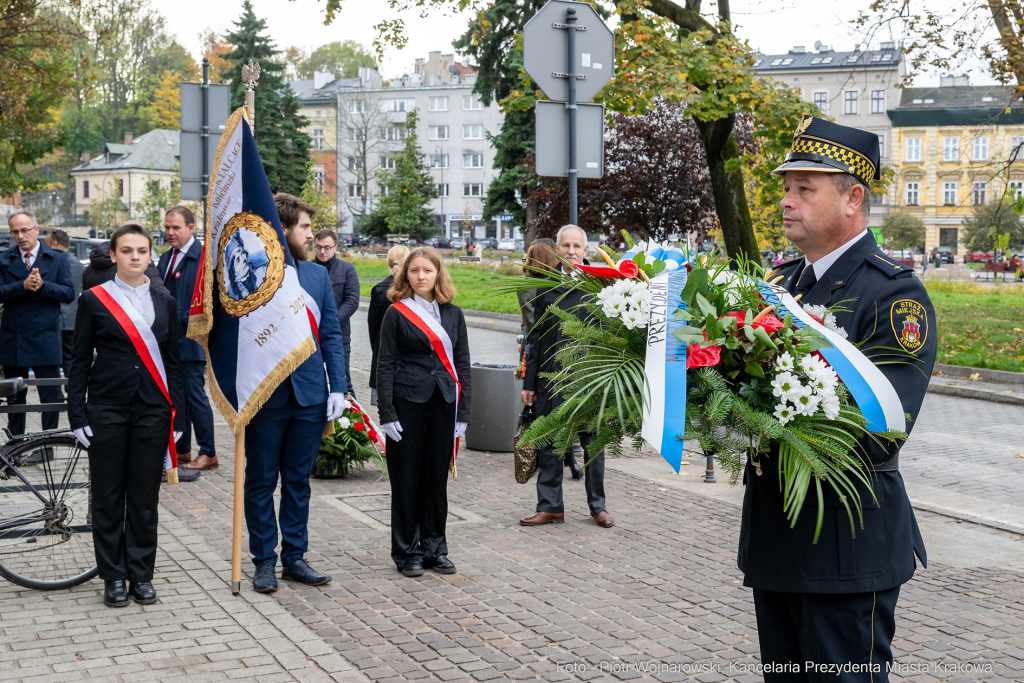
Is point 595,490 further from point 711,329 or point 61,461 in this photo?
point 711,329

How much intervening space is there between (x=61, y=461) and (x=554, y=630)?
3.15 m

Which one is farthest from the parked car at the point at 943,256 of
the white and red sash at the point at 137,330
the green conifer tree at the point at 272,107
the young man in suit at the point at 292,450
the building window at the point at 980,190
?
the white and red sash at the point at 137,330

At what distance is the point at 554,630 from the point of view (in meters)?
5.04

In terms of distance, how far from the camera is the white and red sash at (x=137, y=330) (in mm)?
5512

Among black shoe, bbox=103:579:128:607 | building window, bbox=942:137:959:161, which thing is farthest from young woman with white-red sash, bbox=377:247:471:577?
building window, bbox=942:137:959:161

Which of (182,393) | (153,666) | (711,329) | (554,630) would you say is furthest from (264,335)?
(711,329)

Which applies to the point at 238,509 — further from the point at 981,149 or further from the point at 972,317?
the point at 981,149

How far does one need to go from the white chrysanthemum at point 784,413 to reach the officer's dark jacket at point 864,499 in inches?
8.0

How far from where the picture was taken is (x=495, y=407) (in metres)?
9.74

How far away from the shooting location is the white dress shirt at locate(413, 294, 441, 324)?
6225mm

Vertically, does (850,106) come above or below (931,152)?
above

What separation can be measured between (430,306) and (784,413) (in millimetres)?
3998

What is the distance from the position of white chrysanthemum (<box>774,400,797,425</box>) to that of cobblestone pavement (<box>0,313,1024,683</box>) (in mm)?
2379

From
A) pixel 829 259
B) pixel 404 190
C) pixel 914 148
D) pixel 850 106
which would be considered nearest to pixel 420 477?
pixel 829 259
